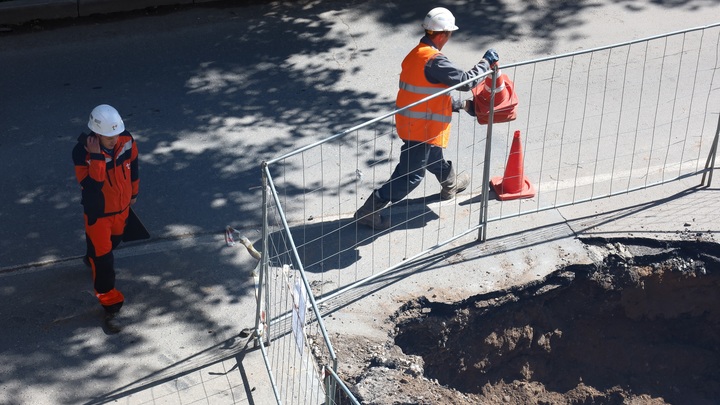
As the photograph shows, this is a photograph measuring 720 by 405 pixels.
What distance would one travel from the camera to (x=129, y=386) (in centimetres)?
619

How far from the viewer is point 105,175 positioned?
20.7 ft

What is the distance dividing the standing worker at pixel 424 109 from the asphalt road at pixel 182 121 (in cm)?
123

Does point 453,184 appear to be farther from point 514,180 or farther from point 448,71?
point 448,71

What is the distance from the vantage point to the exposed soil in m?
6.92

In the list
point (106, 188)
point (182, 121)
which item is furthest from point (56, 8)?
point (106, 188)

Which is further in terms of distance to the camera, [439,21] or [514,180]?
[514,180]

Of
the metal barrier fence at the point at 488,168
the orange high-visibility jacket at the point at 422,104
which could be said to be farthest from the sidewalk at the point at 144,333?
the orange high-visibility jacket at the point at 422,104

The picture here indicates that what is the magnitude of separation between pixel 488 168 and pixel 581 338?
72.0 inches

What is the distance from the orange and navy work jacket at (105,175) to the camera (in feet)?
20.6

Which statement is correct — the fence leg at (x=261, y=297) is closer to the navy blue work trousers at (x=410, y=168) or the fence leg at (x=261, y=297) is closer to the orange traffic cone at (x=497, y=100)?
the navy blue work trousers at (x=410, y=168)

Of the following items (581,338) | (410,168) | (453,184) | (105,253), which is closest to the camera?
(105,253)

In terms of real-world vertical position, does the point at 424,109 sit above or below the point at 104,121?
below

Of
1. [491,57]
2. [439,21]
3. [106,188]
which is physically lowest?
[106,188]

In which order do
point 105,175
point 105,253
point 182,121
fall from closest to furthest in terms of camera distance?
point 105,175 → point 105,253 → point 182,121
